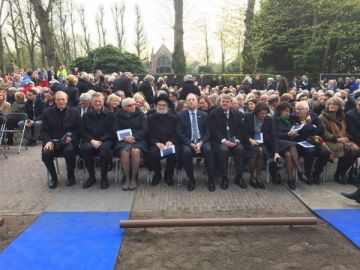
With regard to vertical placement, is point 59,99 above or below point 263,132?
above

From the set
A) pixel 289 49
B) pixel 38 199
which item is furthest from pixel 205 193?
pixel 289 49

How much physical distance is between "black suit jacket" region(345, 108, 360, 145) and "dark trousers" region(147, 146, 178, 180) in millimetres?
3454

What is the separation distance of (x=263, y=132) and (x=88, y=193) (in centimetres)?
340

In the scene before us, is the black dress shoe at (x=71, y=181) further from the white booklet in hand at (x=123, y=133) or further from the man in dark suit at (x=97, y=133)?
the white booklet in hand at (x=123, y=133)

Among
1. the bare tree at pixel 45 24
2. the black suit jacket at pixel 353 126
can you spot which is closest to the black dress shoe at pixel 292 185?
the black suit jacket at pixel 353 126

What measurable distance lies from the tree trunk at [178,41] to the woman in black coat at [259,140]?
19196 millimetres

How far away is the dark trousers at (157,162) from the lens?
6793mm

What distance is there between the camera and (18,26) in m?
39.6

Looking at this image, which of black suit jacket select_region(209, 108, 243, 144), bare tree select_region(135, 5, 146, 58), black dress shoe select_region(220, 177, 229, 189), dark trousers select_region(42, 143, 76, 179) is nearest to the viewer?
dark trousers select_region(42, 143, 76, 179)

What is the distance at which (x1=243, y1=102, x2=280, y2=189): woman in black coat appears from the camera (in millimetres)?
6828

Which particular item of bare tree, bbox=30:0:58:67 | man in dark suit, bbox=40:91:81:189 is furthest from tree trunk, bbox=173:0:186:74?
man in dark suit, bbox=40:91:81:189

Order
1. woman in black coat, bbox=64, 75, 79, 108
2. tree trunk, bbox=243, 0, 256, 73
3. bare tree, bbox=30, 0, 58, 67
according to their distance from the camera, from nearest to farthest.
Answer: woman in black coat, bbox=64, 75, 79, 108 → bare tree, bbox=30, 0, 58, 67 → tree trunk, bbox=243, 0, 256, 73

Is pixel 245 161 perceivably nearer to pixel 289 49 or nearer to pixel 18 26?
pixel 289 49

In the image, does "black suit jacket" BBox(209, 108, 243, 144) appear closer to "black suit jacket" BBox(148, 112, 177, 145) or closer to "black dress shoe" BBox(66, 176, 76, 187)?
"black suit jacket" BBox(148, 112, 177, 145)
